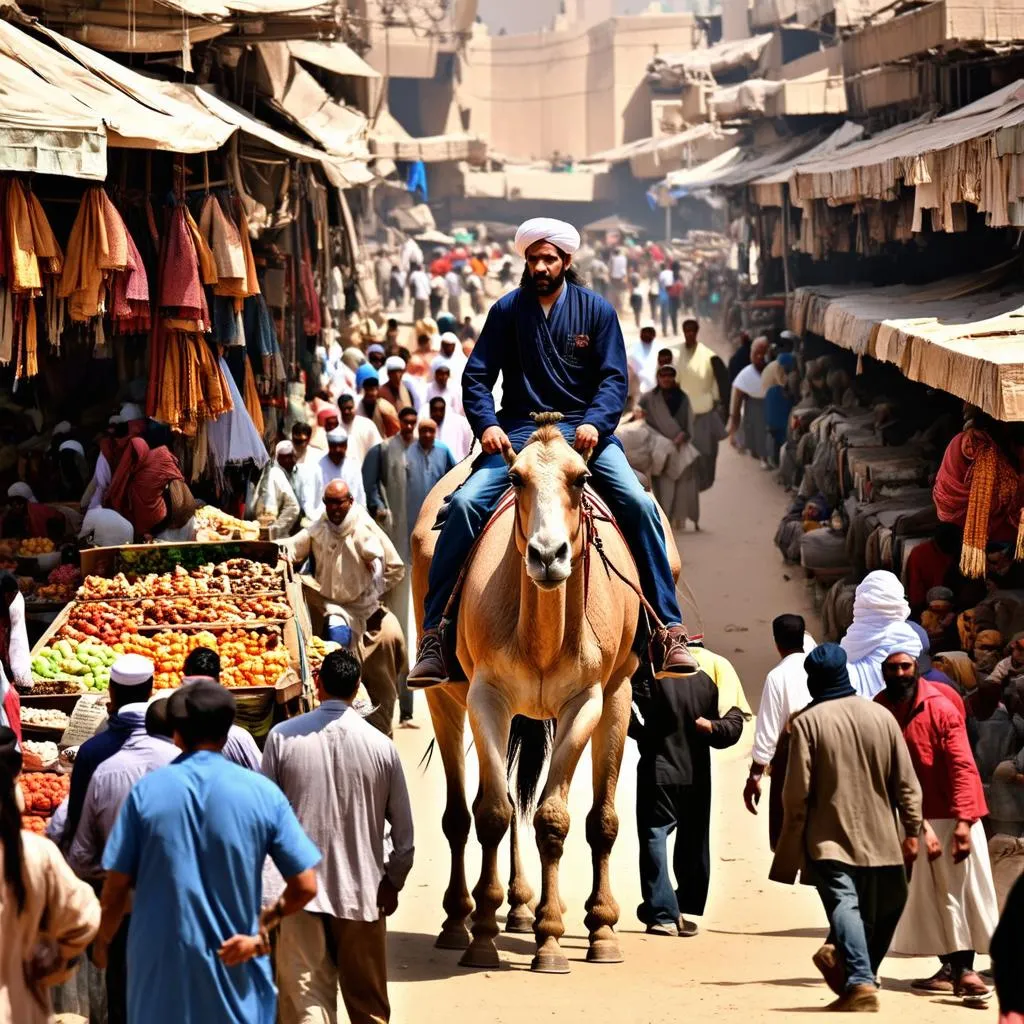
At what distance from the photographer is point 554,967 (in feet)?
24.2

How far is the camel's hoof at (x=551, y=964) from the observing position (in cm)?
738

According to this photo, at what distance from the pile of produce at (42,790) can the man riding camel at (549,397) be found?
1.50 metres

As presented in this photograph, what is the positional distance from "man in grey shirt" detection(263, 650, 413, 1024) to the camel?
3.77 feet

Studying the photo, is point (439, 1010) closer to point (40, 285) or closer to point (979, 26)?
point (40, 285)

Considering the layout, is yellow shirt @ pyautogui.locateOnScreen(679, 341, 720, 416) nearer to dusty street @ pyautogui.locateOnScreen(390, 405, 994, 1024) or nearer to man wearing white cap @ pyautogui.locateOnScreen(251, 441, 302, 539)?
dusty street @ pyautogui.locateOnScreen(390, 405, 994, 1024)

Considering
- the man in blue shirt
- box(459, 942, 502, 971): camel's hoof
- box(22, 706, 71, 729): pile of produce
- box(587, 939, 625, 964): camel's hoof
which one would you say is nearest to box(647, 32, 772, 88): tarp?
box(22, 706, 71, 729): pile of produce

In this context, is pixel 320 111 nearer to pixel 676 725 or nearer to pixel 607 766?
pixel 676 725

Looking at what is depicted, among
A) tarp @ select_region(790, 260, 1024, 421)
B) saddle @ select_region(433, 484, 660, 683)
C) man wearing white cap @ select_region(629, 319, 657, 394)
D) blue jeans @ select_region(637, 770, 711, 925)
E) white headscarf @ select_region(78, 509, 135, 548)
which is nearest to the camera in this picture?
saddle @ select_region(433, 484, 660, 683)

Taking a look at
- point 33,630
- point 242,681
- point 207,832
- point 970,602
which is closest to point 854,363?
point 970,602

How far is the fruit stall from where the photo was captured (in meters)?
8.20

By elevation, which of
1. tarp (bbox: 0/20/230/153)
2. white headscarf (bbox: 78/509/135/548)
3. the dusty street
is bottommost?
the dusty street

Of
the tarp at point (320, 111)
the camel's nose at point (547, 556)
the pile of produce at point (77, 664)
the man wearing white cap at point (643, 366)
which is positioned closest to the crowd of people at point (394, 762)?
the pile of produce at point (77, 664)

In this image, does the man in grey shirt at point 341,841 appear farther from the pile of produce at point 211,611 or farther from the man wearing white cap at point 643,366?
the man wearing white cap at point 643,366

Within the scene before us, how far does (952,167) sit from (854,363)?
6998 mm
